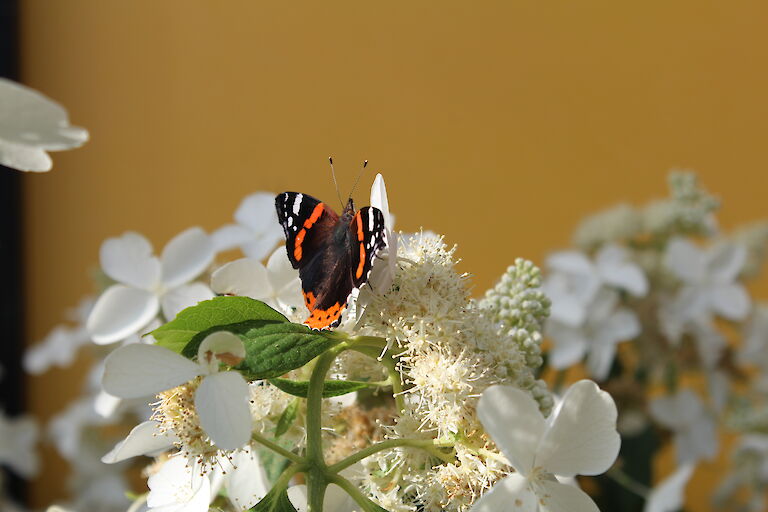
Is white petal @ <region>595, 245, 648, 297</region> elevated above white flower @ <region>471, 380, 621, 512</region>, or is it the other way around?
white petal @ <region>595, 245, 648, 297</region>

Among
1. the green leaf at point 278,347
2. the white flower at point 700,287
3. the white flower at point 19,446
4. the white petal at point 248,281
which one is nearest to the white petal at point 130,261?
the white petal at point 248,281

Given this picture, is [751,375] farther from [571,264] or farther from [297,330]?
[297,330]

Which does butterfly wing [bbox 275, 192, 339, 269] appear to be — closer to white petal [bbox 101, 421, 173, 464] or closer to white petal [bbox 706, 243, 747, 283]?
white petal [bbox 101, 421, 173, 464]

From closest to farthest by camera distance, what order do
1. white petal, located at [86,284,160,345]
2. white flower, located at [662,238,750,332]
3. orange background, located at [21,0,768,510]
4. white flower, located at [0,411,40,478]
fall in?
1. white petal, located at [86,284,160,345]
2. white flower, located at [662,238,750,332]
3. white flower, located at [0,411,40,478]
4. orange background, located at [21,0,768,510]

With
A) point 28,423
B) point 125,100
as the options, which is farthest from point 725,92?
point 28,423

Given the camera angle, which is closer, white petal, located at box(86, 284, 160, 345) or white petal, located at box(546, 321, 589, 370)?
white petal, located at box(86, 284, 160, 345)

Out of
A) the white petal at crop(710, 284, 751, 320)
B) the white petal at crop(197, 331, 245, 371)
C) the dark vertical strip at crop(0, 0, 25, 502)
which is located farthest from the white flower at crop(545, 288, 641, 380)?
the dark vertical strip at crop(0, 0, 25, 502)

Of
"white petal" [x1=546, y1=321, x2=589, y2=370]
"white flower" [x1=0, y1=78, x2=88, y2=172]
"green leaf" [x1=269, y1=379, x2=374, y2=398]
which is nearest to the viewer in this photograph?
"white flower" [x1=0, y1=78, x2=88, y2=172]
